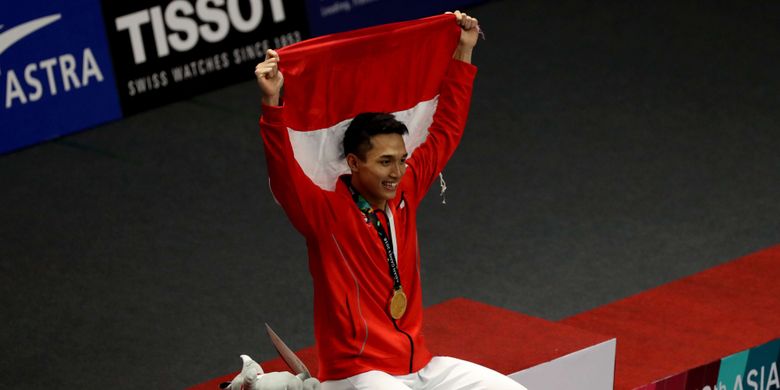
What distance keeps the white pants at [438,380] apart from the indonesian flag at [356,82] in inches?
27.1

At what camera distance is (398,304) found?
16.8 feet

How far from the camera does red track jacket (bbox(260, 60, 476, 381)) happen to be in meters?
4.93

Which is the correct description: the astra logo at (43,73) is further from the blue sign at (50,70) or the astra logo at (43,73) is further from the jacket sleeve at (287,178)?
the jacket sleeve at (287,178)

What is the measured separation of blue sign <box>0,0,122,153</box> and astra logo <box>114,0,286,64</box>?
23 centimetres

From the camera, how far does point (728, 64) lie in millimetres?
10695

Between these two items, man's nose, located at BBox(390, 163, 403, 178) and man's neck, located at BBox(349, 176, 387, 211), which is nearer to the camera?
man's nose, located at BBox(390, 163, 403, 178)

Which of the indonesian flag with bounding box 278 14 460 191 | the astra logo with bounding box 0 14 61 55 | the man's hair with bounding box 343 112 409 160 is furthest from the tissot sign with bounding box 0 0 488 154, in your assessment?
the man's hair with bounding box 343 112 409 160

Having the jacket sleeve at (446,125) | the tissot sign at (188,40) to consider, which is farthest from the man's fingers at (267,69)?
the tissot sign at (188,40)

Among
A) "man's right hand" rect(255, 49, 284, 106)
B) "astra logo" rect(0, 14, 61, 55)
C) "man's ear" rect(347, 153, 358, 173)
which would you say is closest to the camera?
"man's right hand" rect(255, 49, 284, 106)

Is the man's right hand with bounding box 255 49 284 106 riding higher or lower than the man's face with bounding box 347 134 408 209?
higher

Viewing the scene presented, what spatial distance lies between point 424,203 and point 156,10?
2.22 meters

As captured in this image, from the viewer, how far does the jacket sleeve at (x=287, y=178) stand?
15.6 feet

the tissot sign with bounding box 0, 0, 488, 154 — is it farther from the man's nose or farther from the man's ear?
the man's nose

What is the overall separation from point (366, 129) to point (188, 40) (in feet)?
15.6
